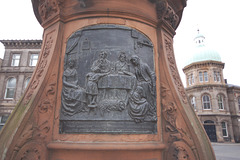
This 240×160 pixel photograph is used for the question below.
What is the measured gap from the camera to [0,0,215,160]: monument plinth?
384 cm

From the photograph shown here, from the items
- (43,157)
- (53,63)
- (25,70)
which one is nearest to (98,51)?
(53,63)

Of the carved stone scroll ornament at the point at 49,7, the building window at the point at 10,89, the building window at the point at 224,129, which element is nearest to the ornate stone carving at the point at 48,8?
the carved stone scroll ornament at the point at 49,7

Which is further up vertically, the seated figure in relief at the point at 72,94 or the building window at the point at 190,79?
the building window at the point at 190,79

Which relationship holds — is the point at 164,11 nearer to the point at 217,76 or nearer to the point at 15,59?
the point at 15,59

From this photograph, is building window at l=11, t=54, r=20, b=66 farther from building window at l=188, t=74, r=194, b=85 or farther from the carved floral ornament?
building window at l=188, t=74, r=194, b=85

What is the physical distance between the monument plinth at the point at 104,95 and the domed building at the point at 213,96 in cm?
2820

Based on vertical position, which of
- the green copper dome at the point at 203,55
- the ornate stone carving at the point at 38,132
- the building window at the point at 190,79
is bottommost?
the ornate stone carving at the point at 38,132

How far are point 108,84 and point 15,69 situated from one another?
26346mm

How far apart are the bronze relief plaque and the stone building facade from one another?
2350 cm

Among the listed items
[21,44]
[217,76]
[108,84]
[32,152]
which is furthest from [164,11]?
[217,76]

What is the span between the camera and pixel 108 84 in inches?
162

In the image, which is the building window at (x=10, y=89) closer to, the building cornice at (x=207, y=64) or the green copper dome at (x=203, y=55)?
the building cornice at (x=207, y=64)

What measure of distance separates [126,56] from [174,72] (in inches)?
62.2

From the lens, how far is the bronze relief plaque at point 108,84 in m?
3.99
